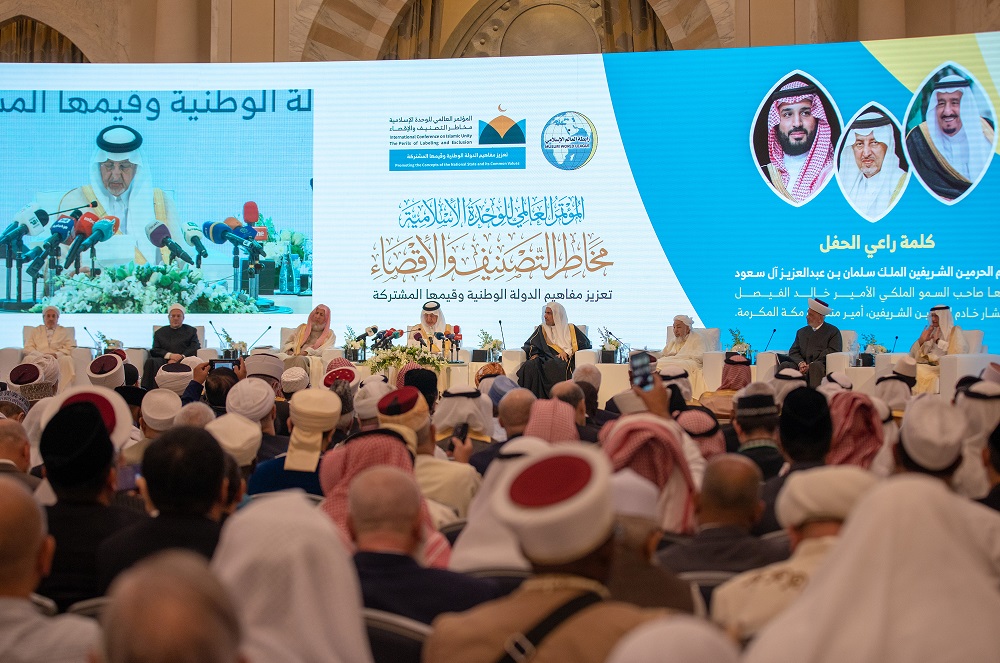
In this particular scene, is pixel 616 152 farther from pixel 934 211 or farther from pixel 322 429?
pixel 322 429

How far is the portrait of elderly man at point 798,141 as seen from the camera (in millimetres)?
10250

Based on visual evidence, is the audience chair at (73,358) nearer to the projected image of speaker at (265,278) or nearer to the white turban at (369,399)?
the projected image of speaker at (265,278)

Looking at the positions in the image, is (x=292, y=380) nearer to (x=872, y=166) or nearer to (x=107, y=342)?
(x=107, y=342)

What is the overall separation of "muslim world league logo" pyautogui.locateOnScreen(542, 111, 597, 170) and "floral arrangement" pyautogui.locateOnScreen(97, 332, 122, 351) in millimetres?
4472

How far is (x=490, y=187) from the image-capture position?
10930 millimetres

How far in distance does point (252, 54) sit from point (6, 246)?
343cm

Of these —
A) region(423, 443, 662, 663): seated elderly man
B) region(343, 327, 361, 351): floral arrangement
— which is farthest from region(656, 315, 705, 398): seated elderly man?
region(423, 443, 662, 663): seated elderly man

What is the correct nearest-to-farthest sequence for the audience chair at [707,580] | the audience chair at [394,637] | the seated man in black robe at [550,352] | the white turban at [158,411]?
the audience chair at [394,637] → the audience chair at [707,580] → the white turban at [158,411] → the seated man in black robe at [550,352]

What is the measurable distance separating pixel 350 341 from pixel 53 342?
267cm

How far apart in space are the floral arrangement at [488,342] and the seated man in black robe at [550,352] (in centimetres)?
27

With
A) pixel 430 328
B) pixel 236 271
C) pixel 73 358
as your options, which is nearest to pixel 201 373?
pixel 430 328

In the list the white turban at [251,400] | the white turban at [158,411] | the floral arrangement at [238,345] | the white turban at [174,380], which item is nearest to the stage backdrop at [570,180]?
the floral arrangement at [238,345]

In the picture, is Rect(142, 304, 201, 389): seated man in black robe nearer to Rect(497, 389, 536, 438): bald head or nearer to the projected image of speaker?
the projected image of speaker

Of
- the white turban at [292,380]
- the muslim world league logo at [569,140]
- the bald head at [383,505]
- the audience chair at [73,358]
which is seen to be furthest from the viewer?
the muslim world league logo at [569,140]
